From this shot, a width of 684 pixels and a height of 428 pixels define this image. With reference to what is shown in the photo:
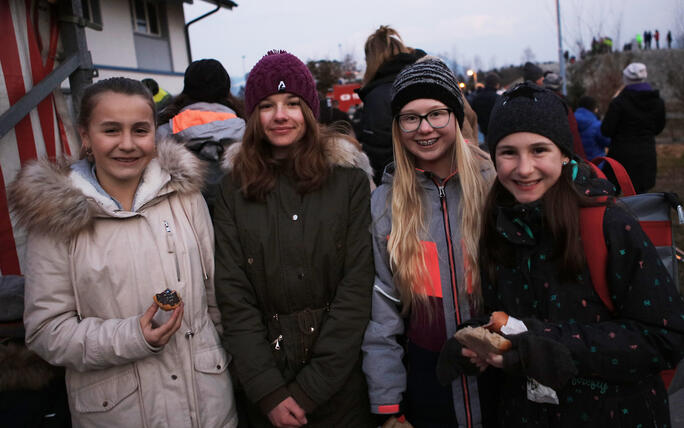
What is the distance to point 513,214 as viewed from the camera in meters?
1.85

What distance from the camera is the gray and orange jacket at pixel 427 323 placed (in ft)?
6.75

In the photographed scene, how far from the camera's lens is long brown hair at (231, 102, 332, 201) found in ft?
7.17

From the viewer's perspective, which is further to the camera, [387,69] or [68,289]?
[387,69]

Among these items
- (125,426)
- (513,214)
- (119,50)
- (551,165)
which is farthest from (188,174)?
(119,50)

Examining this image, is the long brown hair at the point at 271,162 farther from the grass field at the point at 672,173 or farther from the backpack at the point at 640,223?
the grass field at the point at 672,173

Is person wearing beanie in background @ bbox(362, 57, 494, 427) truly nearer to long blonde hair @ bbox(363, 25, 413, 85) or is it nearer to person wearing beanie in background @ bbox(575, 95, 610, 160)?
long blonde hair @ bbox(363, 25, 413, 85)

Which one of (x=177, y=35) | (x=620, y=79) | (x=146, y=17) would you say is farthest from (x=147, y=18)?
(x=620, y=79)

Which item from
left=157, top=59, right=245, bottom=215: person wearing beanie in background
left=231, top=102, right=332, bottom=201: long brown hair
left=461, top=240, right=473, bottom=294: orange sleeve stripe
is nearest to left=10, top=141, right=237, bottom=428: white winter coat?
left=231, top=102, right=332, bottom=201: long brown hair

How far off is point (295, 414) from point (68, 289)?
1094mm

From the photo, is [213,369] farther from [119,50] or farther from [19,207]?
[119,50]

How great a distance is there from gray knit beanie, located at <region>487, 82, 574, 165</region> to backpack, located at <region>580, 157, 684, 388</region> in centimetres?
30

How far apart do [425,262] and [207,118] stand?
5.75 ft

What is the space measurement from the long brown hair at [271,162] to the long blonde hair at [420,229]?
411 mm

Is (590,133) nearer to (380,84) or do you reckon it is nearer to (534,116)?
(380,84)
